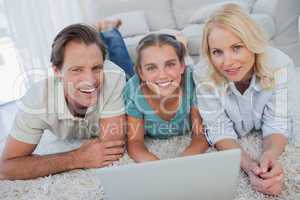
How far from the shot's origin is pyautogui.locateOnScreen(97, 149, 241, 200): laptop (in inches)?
28.3

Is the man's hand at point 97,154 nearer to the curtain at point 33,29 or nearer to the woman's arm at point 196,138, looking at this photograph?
the woman's arm at point 196,138

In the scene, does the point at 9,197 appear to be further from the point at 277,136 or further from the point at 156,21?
the point at 156,21

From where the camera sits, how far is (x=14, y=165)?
114 centimetres

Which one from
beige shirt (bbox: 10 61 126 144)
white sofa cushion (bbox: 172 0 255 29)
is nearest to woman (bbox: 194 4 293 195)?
beige shirt (bbox: 10 61 126 144)

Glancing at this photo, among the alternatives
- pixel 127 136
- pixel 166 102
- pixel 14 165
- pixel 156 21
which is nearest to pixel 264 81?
pixel 166 102

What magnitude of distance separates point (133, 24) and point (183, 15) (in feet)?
1.54

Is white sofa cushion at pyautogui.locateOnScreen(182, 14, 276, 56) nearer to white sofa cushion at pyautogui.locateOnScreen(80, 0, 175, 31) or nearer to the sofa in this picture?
the sofa

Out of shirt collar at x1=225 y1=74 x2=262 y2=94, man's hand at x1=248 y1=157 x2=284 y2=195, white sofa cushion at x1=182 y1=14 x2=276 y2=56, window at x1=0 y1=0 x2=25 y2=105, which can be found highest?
shirt collar at x1=225 y1=74 x2=262 y2=94

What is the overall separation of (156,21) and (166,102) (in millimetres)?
1773

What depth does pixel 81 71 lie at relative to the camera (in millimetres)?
1146

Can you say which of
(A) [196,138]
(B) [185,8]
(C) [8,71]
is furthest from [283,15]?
(C) [8,71]

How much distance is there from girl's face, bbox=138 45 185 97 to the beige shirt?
0.14 meters

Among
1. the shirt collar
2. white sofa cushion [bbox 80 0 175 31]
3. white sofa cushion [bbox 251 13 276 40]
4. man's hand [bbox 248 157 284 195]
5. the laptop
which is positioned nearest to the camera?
the laptop

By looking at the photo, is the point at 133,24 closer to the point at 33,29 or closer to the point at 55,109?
the point at 33,29
